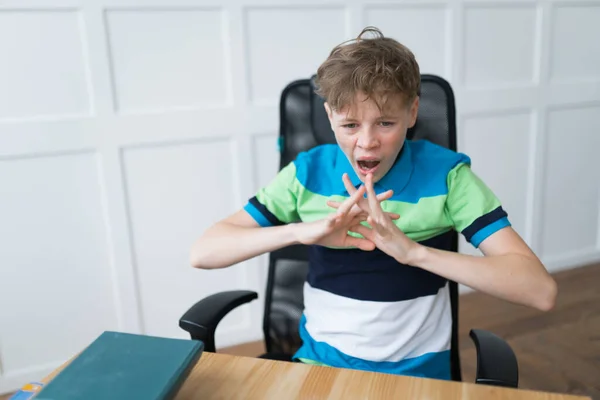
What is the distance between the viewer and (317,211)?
1.25 meters

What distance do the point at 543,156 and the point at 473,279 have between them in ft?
6.68

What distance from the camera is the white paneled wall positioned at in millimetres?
1962

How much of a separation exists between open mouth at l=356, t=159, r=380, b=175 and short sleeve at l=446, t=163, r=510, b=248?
0.56ft

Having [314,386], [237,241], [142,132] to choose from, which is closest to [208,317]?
[237,241]

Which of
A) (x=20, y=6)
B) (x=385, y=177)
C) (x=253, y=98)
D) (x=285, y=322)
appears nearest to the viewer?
(x=385, y=177)

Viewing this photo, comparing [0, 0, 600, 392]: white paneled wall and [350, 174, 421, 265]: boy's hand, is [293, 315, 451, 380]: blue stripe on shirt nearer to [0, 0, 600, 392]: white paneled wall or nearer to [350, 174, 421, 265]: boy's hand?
[350, 174, 421, 265]: boy's hand

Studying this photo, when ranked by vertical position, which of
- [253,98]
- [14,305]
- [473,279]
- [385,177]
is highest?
[253,98]

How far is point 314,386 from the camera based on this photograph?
87 centimetres

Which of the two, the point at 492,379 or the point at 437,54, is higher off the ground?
the point at 437,54

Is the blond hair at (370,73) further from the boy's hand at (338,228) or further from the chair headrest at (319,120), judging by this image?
the chair headrest at (319,120)

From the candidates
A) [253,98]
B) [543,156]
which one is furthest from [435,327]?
[543,156]

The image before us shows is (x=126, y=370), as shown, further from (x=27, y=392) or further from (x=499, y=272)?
(x=499, y=272)

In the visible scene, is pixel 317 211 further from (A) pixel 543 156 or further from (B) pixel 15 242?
(A) pixel 543 156

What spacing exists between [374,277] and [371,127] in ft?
1.10
